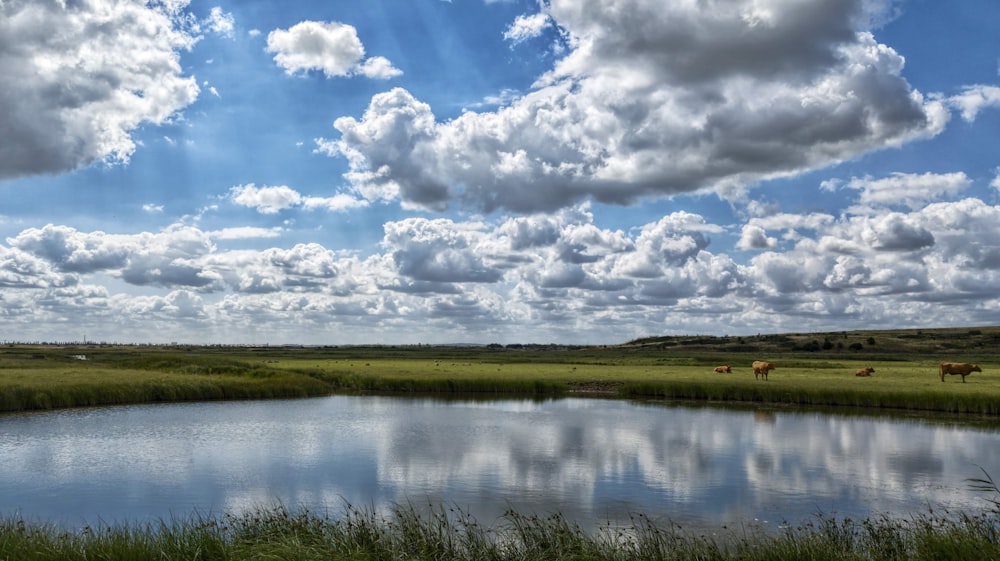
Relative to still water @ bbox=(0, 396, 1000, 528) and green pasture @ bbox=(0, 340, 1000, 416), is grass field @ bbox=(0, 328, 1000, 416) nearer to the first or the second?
green pasture @ bbox=(0, 340, 1000, 416)

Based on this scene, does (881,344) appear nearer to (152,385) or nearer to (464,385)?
(464,385)

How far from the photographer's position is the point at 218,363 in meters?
69.6

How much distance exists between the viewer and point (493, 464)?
27.3 metres

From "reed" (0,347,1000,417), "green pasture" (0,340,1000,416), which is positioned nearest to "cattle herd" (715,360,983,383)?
"green pasture" (0,340,1000,416)

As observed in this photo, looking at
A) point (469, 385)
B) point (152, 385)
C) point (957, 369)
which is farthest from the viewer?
point (469, 385)

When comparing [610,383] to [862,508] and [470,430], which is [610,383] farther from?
[862,508]

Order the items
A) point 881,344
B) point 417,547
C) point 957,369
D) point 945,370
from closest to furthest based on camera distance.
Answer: point 417,547
point 945,370
point 957,369
point 881,344

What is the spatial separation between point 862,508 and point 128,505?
67.6 ft

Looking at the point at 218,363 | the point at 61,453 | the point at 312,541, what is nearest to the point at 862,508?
the point at 312,541

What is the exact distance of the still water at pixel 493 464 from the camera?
67.2 ft

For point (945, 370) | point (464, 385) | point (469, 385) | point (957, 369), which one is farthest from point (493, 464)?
point (957, 369)

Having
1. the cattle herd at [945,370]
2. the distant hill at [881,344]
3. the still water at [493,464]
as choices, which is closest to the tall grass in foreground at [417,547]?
the still water at [493,464]

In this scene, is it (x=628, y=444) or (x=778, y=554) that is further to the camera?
(x=628, y=444)

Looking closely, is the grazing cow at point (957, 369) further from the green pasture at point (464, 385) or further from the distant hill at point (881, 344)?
the distant hill at point (881, 344)
